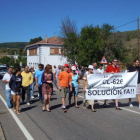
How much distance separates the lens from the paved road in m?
5.82

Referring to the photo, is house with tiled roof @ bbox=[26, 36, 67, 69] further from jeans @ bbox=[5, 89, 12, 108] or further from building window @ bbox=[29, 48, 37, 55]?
jeans @ bbox=[5, 89, 12, 108]

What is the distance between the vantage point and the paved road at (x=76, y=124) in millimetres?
5816

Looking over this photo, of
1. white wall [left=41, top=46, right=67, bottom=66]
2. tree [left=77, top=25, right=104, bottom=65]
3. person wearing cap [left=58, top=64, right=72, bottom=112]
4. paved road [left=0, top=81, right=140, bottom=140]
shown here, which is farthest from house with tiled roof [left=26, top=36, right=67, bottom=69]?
paved road [left=0, top=81, right=140, bottom=140]

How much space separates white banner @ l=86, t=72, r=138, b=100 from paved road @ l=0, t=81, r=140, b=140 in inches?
22.5

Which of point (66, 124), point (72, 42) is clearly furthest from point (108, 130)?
point (72, 42)

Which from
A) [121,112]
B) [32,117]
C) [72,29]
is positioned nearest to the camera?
[32,117]

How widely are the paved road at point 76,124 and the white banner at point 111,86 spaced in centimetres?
57

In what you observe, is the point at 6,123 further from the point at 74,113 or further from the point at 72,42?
the point at 72,42

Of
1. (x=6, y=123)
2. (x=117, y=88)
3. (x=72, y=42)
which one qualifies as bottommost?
(x=6, y=123)

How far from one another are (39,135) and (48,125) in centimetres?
95

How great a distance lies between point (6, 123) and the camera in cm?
723

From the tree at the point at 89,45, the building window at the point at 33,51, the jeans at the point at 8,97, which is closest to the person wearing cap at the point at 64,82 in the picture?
the jeans at the point at 8,97

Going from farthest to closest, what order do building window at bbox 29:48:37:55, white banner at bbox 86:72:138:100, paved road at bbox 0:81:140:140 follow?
building window at bbox 29:48:37:55, white banner at bbox 86:72:138:100, paved road at bbox 0:81:140:140

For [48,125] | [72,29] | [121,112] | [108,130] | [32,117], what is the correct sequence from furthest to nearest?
[72,29]
[121,112]
[32,117]
[48,125]
[108,130]
